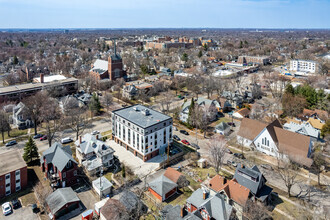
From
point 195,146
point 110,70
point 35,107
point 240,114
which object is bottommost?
point 195,146

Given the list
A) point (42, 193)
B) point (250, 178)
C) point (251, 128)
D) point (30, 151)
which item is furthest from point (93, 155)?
point (251, 128)

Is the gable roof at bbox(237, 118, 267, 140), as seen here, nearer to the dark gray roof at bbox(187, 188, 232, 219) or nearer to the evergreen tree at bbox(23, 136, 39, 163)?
the dark gray roof at bbox(187, 188, 232, 219)

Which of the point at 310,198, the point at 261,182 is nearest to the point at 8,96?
the point at 261,182

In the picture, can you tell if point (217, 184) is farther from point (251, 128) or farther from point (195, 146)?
point (251, 128)

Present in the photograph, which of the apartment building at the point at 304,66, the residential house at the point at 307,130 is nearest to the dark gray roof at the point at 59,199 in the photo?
the residential house at the point at 307,130

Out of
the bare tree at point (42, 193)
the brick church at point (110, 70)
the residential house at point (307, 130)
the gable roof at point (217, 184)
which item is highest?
the brick church at point (110, 70)

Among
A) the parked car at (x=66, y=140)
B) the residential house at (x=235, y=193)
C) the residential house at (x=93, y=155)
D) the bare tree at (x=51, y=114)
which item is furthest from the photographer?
the bare tree at (x=51, y=114)

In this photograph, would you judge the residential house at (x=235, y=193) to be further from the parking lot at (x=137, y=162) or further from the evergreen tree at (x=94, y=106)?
the evergreen tree at (x=94, y=106)
